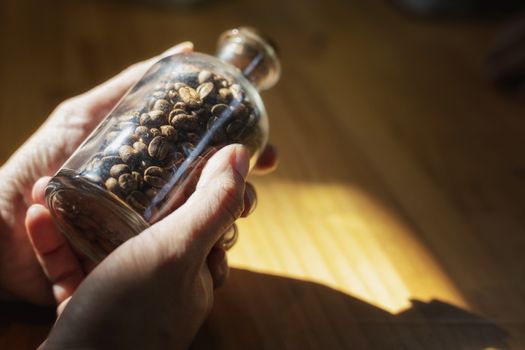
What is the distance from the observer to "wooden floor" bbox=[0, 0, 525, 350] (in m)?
0.76

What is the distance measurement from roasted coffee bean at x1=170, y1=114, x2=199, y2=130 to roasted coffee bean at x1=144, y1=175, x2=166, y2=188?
0.06 metres

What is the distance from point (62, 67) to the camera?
116 centimetres

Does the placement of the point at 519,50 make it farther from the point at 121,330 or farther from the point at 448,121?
the point at 121,330

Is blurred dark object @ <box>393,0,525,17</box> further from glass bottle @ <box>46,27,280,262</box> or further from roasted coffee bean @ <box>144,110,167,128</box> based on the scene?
roasted coffee bean @ <box>144,110,167,128</box>

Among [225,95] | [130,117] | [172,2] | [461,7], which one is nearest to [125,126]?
[130,117]

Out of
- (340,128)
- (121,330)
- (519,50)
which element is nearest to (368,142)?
(340,128)

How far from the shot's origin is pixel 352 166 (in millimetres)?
1016

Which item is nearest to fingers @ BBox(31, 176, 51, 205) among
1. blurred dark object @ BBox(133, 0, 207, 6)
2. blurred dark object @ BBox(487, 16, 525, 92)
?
blurred dark object @ BBox(133, 0, 207, 6)

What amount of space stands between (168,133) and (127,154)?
5cm

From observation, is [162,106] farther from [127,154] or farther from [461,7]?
[461,7]

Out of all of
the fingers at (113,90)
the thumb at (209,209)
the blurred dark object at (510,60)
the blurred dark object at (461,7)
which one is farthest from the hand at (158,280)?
the blurred dark object at (461,7)

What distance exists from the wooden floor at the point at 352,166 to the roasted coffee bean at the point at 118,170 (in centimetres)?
23

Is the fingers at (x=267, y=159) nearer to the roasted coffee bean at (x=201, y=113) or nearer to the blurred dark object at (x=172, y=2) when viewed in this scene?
the roasted coffee bean at (x=201, y=113)

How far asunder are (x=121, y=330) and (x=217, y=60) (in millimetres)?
336
